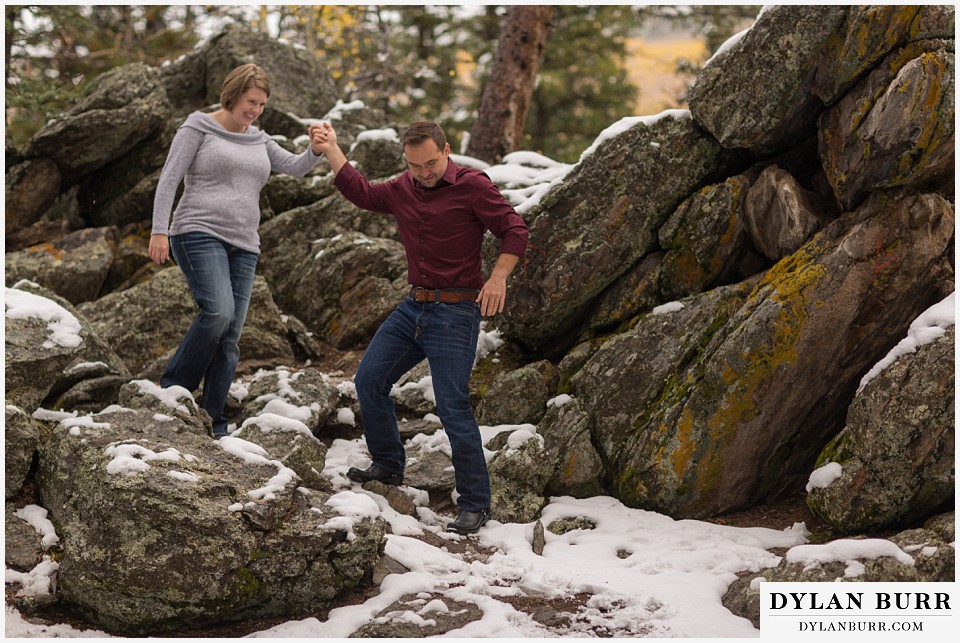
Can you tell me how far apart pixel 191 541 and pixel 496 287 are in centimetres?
288

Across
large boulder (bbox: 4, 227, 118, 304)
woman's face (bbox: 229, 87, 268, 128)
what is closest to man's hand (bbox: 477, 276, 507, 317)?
woman's face (bbox: 229, 87, 268, 128)

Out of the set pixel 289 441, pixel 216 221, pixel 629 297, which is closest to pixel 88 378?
pixel 216 221

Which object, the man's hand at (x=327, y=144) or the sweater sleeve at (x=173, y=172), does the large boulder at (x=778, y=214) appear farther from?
the sweater sleeve at (x=173, y=172)

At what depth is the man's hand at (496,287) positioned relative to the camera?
20.1 feet

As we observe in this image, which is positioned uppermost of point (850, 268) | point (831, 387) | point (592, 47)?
point (592, 47)

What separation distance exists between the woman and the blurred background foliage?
10.5 m

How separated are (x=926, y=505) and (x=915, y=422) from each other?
0.62m

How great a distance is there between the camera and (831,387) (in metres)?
6.67

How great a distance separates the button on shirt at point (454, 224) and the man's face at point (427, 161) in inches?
3.5

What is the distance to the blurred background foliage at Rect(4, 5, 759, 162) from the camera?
18828 millimetres

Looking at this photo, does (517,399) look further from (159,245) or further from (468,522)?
(159,245)

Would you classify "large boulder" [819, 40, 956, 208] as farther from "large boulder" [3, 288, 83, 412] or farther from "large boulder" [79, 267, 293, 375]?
"large boulder" [3, 288, 83, 412]

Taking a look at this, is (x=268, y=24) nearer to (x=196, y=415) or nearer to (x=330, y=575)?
(x=196, y=415)

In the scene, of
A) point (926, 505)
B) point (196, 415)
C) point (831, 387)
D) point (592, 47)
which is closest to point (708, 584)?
point (926, 505)
